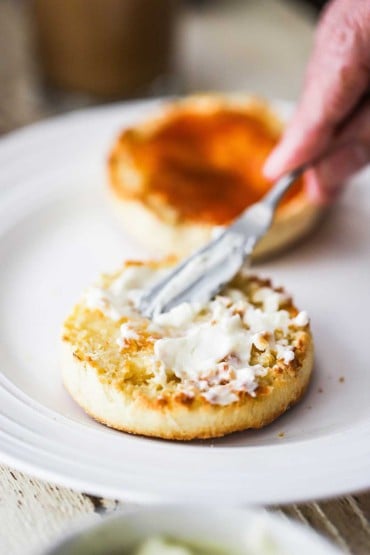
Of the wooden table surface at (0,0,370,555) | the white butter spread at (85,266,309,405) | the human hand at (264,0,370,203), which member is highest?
the human hand at (264,0,370,203)

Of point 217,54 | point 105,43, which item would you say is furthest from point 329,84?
point 217,54

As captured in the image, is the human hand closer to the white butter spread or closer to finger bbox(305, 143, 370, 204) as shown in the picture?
finger bbox(305, 143, 370, 204)

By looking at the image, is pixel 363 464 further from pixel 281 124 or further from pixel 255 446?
pixel 281 124

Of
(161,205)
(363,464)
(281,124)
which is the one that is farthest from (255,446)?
(281,124)

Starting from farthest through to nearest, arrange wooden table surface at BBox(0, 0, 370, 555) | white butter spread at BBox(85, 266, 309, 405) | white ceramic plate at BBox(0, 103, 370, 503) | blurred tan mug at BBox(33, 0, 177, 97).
Result: wooden table surface at BBox(0, 0, 370, 555), blurred tan mug at BBox(33, 0, 177, 97), white butter spread at BBox(85, 266, 309, 405), white ceramic plate at BBox(0, 103, 370, 503)

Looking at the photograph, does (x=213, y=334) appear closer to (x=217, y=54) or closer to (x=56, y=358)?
(x=56, y=358)

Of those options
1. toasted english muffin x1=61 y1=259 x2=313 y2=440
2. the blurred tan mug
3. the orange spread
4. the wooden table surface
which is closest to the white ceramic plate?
toasted english muffin x1=61 y1=259 x2=313 y2=440
